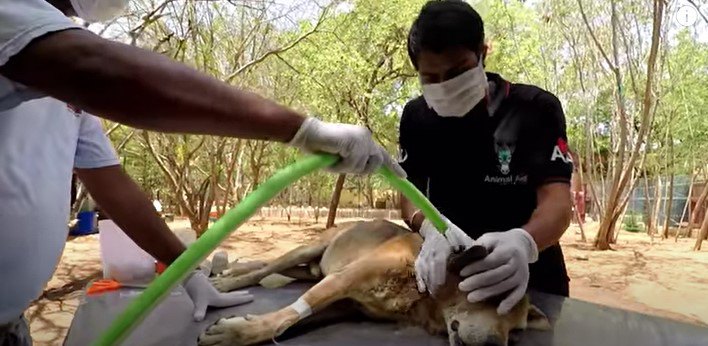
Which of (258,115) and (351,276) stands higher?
(258,115)

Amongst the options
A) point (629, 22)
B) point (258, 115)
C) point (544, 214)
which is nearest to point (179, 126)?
point (258, 115)

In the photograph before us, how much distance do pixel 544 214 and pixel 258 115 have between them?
4.18ft

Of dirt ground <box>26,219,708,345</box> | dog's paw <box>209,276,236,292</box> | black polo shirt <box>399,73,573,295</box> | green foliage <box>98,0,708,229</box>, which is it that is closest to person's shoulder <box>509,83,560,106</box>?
black polo shirt <box>399,73,573,295</box>

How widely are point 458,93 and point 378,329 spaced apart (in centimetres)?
91

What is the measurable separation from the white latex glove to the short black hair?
0.72 m

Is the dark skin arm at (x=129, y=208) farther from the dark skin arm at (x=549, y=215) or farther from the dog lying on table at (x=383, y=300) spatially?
the dark skin arm at (x=549, y=215)

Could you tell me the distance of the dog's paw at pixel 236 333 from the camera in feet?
5.16

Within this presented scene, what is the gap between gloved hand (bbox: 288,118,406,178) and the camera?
43.3 inches

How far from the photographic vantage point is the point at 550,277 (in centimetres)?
237

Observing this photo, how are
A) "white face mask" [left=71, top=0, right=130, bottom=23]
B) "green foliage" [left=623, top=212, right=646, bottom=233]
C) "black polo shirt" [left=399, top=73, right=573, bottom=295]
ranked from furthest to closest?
"green foliage" [left=623, top=212, right=646, bottom=233]
"black polo shirt" [left=399, top=73, right=573, bottom=295]
"white face mask" [left=71, top=0, right=130, bottom=23]

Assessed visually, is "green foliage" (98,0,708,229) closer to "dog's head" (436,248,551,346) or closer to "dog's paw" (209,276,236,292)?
"dog's paw" (209,276,236,292)

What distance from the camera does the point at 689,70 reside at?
40.4 feet

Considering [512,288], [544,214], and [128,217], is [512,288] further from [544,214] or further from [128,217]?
[128,217]

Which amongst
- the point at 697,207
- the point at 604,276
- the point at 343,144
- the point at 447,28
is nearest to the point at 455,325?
the point at 343,144
